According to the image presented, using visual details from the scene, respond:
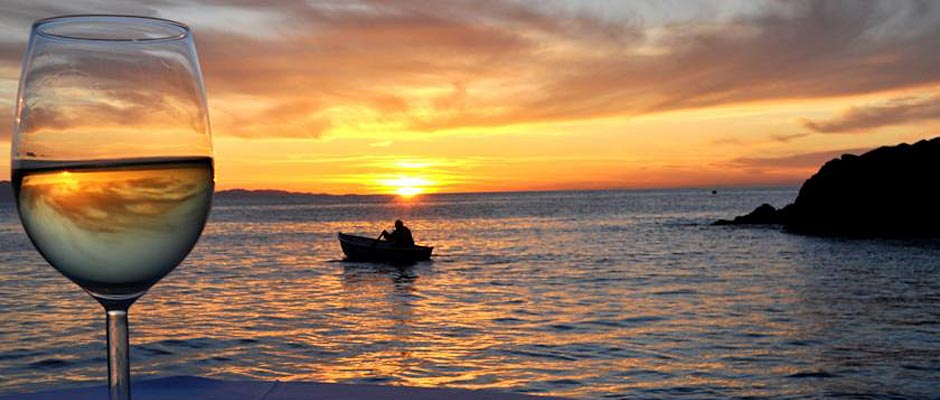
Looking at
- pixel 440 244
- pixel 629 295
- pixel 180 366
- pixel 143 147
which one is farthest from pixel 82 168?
pixel 440 244

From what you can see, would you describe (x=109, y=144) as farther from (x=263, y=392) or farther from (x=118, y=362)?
(x=263, y=392)

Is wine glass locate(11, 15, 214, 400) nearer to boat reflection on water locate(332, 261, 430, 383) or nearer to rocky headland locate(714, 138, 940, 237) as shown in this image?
boat reflection on water locate(332, 261, 430, 383)

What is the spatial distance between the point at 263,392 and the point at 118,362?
1.87 feet

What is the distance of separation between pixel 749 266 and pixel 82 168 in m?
31.2

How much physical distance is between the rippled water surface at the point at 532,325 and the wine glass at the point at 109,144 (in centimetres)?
1006

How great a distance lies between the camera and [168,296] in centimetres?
2209

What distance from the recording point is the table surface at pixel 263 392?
1214 mm

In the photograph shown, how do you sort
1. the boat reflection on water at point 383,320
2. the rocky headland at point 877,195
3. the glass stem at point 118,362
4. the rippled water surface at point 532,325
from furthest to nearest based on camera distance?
the rocky headland at point 877,195 → the boat reflection on water at point 383,320 → the rippled water surface at point 532,325 → the glass stem at point 118,362

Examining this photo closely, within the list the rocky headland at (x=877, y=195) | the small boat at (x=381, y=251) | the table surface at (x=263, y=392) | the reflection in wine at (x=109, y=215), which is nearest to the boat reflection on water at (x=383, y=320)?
the small boat at (x=381, y=251)

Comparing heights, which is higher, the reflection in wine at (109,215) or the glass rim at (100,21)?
the glass rim at (100,21)

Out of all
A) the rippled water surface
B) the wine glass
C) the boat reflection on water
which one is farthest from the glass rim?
the boat reflection on water

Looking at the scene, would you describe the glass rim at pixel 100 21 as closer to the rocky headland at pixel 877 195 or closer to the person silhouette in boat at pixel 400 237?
the person silhouette in boat at pixel 400 237

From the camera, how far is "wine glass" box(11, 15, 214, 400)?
731mm

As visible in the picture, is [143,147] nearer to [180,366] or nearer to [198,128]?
[198,128]
